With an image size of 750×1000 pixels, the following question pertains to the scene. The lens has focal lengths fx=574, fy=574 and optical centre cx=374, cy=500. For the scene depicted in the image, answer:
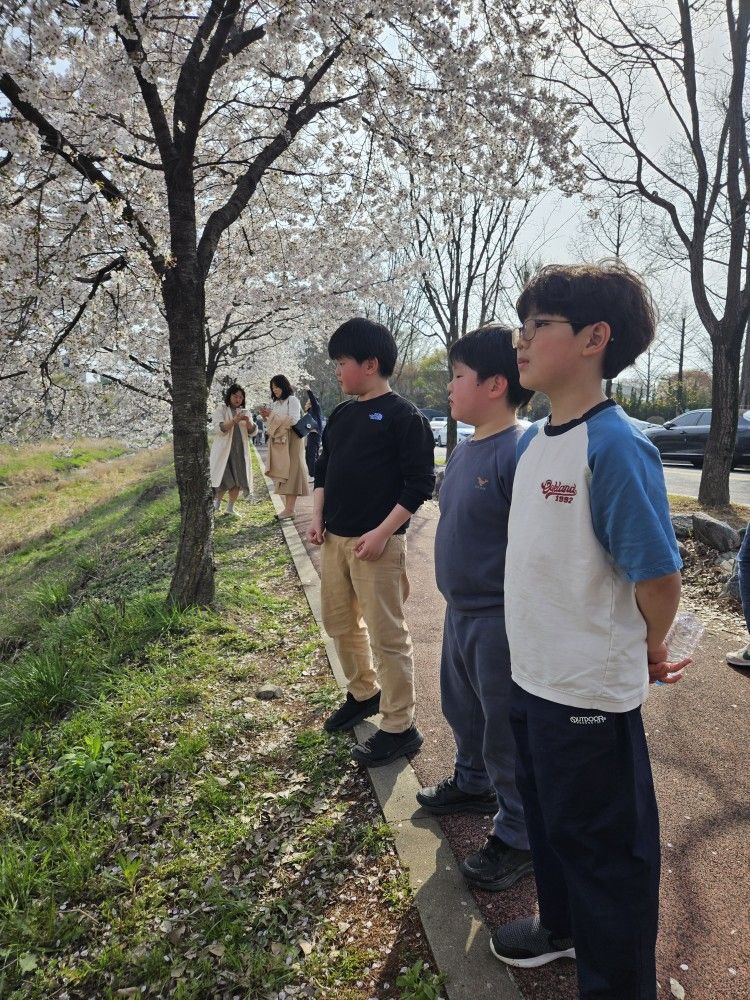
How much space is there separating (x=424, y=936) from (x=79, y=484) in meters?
23.8

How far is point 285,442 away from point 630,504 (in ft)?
21.3

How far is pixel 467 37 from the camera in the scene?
467 cm

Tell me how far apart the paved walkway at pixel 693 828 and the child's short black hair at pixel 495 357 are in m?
1.75

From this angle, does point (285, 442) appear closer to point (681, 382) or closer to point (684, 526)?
point (684, 526)

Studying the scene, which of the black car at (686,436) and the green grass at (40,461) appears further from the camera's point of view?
the green grass at (40,461)

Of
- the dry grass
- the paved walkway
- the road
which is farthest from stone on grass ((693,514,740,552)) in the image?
the dry grass

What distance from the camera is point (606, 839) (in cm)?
140

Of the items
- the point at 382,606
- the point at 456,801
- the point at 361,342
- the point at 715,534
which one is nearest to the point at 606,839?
the point at 456,801

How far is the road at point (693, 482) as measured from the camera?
1054 centimetres

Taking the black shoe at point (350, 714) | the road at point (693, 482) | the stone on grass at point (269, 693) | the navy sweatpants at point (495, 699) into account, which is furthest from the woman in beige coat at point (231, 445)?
the road at point (693, 482)

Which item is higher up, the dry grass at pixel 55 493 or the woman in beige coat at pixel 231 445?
the woman in beige coat at pixel 231 445

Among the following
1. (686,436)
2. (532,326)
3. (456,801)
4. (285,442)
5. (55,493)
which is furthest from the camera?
(55,493)

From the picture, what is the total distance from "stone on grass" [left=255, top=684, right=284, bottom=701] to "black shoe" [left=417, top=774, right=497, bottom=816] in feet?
4.54

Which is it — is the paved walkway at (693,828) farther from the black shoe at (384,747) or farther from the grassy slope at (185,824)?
the grassy slope at (185,824)
